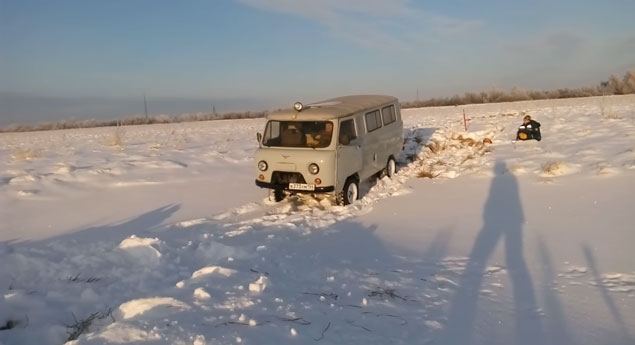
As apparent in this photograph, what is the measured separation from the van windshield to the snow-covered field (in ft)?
Result: 4.24

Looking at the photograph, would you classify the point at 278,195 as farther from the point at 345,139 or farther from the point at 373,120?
the point at 373,120

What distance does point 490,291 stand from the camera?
5395 mm

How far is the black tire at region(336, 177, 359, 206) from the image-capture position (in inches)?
401

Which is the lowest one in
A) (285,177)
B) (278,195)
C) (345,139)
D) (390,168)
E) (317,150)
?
(278,195)

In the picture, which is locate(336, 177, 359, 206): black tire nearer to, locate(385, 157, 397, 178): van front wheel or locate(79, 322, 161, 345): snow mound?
locate(385, 157, 397, 178): van front wheel

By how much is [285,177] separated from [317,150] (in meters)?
0.86

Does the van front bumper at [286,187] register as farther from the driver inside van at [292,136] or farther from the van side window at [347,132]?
the van side window at [347,132]

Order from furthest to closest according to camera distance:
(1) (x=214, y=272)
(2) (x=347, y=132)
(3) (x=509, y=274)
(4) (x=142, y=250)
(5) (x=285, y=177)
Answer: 1. (2) (x=347, y=132)
2. (5) (x=285, y=177)
3. (4) (x=142, y=250)
4. (3) (x=509, y=274)
5. (1) (x=214, y=272)

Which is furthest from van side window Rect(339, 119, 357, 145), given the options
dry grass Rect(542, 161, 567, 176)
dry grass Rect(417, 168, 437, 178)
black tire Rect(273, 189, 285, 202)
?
dry grass Rect(542, 161, 567, 176)

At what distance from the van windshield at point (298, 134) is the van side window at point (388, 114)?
9.11 feet

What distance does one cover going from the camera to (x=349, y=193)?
34.1 ft

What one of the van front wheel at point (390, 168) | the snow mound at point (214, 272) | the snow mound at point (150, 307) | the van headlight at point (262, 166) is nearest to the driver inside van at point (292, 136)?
the van headlight at point (262, 166)

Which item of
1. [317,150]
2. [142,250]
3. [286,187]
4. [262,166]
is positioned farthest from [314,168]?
[142,250]

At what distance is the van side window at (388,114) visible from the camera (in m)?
12.6
